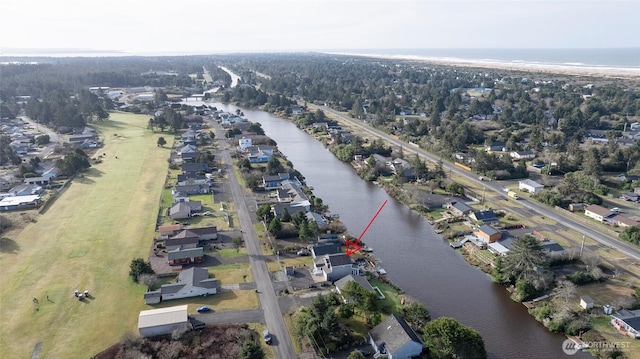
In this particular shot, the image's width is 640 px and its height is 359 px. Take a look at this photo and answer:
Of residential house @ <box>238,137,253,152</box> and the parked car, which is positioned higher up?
residential house @ <box>238,137,253,152</box>

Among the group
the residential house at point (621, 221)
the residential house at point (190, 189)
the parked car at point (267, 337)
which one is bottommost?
the parked car at point (267, 337)

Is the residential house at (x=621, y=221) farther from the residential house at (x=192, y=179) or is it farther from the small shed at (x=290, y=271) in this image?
the residential house at (x=192, y=179)

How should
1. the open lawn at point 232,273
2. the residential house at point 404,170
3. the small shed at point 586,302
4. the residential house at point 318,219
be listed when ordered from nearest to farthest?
the small shed at point 586,302 → the open lawn at point 232,273 → the residential house at point 318,219 → the residential house at point 404,170

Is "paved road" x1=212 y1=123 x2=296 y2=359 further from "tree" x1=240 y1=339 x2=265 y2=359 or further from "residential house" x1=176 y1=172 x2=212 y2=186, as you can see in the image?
"residential house" x1=176 y1=172 x2=212 y2=186

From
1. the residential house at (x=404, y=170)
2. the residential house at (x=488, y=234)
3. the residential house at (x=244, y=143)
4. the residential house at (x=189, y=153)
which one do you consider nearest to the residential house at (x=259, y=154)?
the residential house at (x=244, y=143)

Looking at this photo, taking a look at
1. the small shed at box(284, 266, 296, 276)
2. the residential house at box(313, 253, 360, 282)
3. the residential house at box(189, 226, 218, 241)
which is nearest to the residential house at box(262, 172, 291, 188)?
the residential house at box(189, 226, 218, 241)
